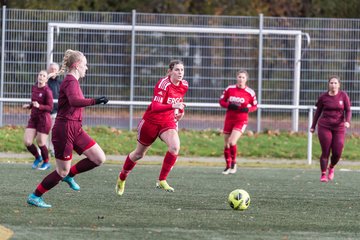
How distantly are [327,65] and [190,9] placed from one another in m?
10.1

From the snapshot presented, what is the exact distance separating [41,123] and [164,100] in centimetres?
477

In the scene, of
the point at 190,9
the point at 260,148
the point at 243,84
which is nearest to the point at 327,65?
the point at 260,148

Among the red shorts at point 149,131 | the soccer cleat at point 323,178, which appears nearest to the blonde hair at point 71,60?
the red shorts at point 149,131

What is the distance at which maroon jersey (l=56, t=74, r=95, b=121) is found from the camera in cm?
1157

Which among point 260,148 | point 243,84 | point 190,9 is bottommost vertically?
point 260,148

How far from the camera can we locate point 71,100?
1162 cm

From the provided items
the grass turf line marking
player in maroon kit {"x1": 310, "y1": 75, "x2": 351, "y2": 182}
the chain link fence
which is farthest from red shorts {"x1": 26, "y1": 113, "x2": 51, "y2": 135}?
the grass turf line marking

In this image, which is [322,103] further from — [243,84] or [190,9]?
[190,9]

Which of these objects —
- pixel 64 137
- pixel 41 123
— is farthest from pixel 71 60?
pixel 41 123

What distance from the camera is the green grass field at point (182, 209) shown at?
9.99m

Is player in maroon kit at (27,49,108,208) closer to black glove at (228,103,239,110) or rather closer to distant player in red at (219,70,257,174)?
black glove at (228,103,239,110)

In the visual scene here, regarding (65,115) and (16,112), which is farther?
(16,112)

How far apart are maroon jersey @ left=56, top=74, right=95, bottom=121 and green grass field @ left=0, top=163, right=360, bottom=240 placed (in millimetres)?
1073

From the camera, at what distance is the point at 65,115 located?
11906mm
